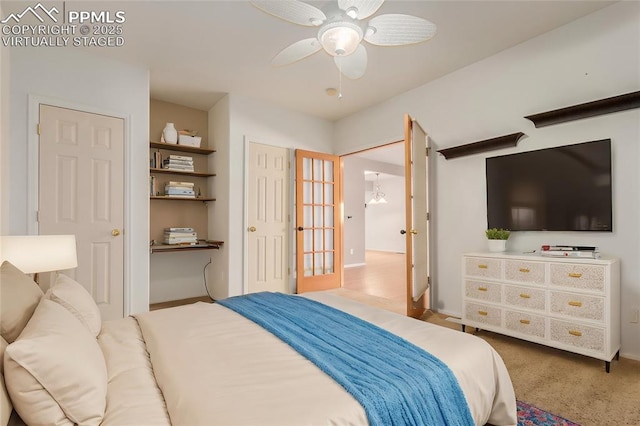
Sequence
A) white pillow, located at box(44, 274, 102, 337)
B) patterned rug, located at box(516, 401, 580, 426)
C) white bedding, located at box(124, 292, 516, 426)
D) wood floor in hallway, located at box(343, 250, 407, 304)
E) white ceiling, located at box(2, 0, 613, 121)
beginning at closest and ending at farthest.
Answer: white bedding, located at box(124, 292, 516, 426) → white pillow, located at box(44, 274, 102, 337) → patterned rug, located at box(516, 401, 580, 426) → white ceiling, located at box(2, 0, 613, 121) → wood floor in hallway, located at box(343, 250, 407, 304)

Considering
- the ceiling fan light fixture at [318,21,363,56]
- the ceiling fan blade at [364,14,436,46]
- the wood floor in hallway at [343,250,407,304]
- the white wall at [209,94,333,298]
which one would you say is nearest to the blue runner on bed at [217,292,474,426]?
the ceiling fan light fixture at [318,21,363,56]

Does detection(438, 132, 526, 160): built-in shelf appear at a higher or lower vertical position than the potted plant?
higher

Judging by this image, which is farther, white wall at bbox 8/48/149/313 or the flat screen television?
white wall at bbox 8/48/149/313

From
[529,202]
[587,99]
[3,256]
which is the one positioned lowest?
[3,256]

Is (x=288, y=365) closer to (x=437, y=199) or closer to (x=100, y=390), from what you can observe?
(x=100, y=390)

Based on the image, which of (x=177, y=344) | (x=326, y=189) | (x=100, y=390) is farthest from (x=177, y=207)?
(x=100, y=390)

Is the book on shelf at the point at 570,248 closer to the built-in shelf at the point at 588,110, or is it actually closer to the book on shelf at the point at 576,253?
the book on shelf at the point at 576,253

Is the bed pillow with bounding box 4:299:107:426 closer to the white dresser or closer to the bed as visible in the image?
the bed

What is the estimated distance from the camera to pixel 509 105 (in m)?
3.08

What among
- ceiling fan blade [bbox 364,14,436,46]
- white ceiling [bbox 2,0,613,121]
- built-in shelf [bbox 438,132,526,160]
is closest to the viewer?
ceiling fan blade [bbox 364,14,436,46]

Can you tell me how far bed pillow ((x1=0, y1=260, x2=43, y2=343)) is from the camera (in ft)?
3.49

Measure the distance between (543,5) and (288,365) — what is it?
318 cm

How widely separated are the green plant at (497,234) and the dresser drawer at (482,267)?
269 mm

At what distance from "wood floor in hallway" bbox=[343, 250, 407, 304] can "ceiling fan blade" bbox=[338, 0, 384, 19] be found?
334cm
